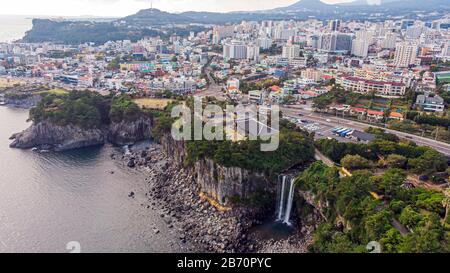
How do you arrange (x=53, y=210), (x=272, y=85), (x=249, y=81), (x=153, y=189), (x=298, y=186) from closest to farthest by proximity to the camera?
Result: (x=298, y=186) → (x=53, y=210) → (x=153, y=189) → (x=272, y=85) → (x=249, y=81)

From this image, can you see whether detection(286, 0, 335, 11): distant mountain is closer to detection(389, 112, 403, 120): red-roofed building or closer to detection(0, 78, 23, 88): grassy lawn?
detection(0, 78, 23, 88): grassy lawn

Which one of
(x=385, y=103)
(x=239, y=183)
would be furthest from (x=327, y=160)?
(x=385, y=103)

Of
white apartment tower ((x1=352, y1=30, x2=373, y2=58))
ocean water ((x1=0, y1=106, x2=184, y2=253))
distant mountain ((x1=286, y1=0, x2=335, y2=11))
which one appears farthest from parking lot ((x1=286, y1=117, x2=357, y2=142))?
distant mountain ((x1=286, y1=0, x2=335, y2=11))

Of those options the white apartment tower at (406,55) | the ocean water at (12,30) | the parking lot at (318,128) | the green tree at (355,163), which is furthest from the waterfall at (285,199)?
the ocean water at (12,30)

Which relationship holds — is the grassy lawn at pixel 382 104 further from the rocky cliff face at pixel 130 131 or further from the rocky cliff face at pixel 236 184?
the rocky cliff face at pixel 130 131

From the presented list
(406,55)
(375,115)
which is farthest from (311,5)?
(375,115)
